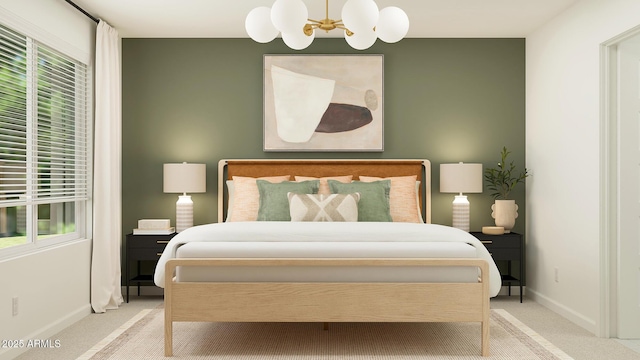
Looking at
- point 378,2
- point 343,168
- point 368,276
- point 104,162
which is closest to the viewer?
point 368,276

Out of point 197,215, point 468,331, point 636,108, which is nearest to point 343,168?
point 197,215

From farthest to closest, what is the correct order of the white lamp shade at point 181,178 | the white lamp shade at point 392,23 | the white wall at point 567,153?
the white lamp shade at point 181,178
the white wall at point 567,153
the white lamp shade at point 392,23

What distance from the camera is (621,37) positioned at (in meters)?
3.59

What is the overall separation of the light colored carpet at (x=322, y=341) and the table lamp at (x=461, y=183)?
1.13 metres

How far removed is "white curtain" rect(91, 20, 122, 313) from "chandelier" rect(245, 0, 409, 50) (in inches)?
82.1

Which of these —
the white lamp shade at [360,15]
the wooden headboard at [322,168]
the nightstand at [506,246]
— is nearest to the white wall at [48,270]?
the wooden headboard at [322,168]

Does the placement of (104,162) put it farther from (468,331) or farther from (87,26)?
(468,331)

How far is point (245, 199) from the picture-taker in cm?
466

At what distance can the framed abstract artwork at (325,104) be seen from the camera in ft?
17.0

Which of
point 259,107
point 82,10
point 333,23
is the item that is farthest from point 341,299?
point 82,10

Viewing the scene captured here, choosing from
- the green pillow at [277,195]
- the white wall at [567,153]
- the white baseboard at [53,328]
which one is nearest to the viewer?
the white baseboard at [53,328]

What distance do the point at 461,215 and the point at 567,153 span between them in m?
1.09

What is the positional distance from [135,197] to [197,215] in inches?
25.7

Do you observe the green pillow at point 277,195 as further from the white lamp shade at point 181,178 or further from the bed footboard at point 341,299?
the bed footboard at point 341,299
